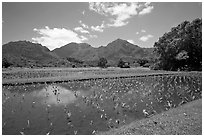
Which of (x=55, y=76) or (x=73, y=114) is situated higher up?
(x=55, y=76)

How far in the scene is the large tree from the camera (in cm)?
6969

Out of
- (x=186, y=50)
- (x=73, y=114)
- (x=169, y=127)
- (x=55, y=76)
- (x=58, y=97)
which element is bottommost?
(x=73, y=114)

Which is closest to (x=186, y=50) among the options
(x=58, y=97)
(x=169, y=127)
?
(x=58, y=97)

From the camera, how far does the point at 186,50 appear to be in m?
73.7

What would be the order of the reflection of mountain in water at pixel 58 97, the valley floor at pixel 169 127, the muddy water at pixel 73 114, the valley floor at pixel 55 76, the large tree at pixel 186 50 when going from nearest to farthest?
the valley floor at pixel 169 127 < the muddy water at pixel 73 114 < the reflection of mountain in water at pixel 58 97 < the valley floor at pixel 55 76 < the large tree at pixel 186 50

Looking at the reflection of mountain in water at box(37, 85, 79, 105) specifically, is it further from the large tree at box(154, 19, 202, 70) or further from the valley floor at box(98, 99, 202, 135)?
the large tree at box(154, 19, 202, 70)

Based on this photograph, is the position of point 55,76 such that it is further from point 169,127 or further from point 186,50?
point 186,50

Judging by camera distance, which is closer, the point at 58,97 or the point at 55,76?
the point at 58,97

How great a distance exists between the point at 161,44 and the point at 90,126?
72.9 metres

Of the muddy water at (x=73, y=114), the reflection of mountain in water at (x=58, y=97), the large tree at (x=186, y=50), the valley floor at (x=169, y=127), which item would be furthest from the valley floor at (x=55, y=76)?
the valley floor at (x=169, y=127)

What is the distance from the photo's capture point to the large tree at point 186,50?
69.7m

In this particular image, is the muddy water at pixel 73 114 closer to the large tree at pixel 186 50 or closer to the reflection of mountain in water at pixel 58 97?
the reflection of mountain in water at pixel 58 97

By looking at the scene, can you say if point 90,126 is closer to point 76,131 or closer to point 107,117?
point 76,131

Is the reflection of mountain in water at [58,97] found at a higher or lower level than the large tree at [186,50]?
lower
